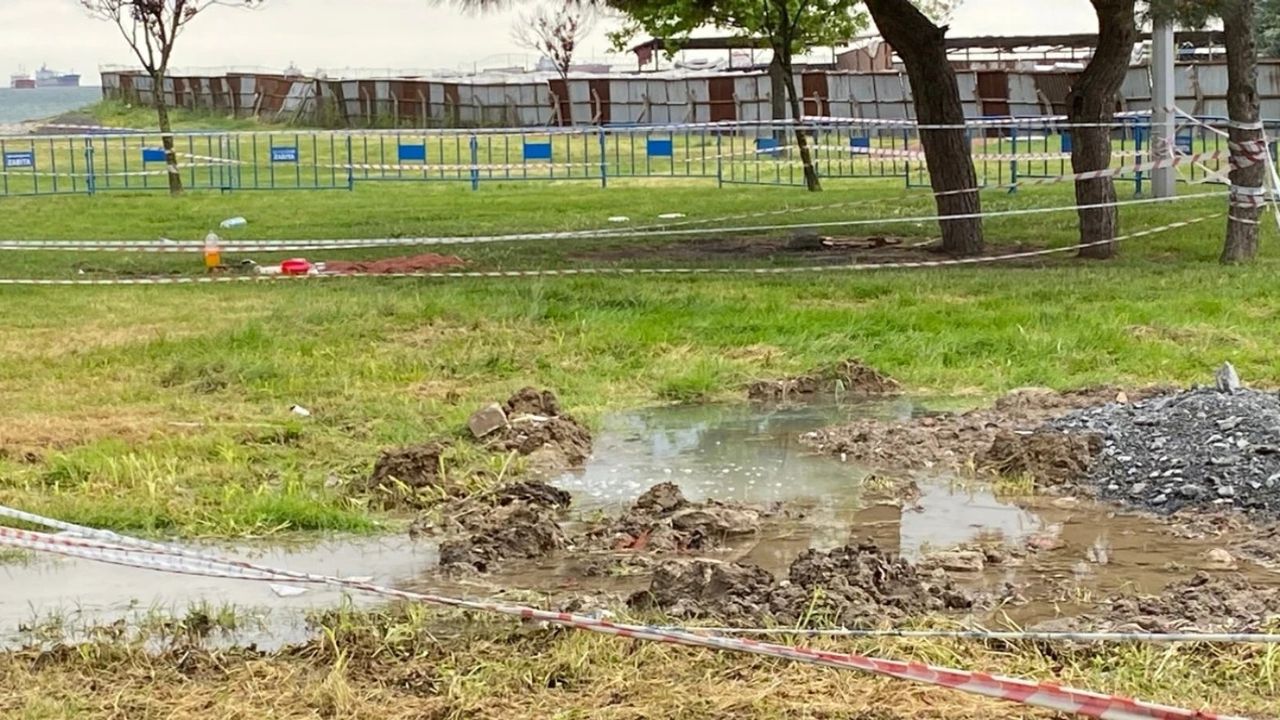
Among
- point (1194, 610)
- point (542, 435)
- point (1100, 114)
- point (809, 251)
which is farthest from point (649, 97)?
point (1194, 610)

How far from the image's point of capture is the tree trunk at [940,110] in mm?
16375

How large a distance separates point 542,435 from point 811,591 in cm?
295

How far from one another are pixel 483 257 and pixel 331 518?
30.8ft

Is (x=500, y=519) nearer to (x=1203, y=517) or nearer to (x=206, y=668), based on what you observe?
(x=206, y=668)

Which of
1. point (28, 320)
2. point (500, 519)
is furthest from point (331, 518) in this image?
point (28, 320)

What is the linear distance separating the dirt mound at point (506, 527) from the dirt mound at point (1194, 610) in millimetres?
2072

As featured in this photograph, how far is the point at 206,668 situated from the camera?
535 centimetres

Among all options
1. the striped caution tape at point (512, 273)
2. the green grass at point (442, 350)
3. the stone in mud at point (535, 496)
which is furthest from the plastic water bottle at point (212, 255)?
the stone in mud at point (535, 496)

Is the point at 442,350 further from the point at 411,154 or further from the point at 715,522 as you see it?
the point at 411,154

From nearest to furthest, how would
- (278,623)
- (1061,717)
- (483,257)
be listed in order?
(1061,717)
(278,623)
(483,257)

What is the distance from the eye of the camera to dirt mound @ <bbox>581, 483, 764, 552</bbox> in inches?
271

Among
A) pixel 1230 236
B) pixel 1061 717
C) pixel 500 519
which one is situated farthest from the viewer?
pixel 1230 236

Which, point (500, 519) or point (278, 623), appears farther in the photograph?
point (500, 519)

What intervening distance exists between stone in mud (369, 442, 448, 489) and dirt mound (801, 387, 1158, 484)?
1.99 m
